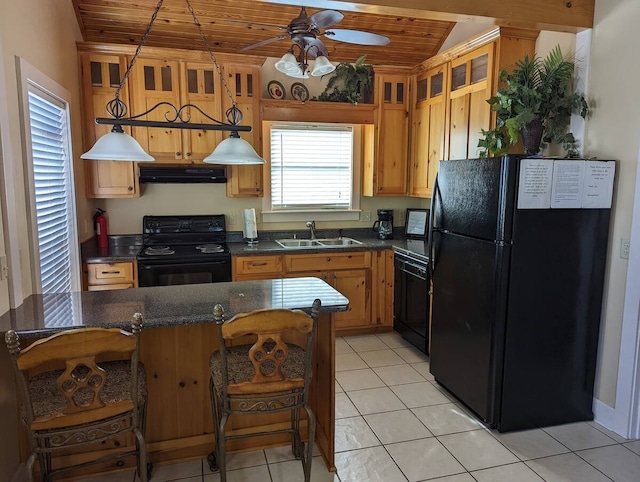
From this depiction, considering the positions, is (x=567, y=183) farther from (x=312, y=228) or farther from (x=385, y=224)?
(x=312, y=228)

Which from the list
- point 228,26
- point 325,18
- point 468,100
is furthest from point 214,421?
point 228,26

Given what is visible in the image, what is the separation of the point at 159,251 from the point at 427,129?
266 cm

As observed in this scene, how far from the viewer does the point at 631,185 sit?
258cm

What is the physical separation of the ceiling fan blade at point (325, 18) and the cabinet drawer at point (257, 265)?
2.11 meters

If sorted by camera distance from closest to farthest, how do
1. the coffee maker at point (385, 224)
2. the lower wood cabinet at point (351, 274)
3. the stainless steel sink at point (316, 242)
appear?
the lower wood cabinet at point (351, 274) → the stainless steel sink at point (316, 242) → the coffee maker at point (385, 224)

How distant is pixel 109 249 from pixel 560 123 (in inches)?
144

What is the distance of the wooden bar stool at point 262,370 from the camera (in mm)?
1799

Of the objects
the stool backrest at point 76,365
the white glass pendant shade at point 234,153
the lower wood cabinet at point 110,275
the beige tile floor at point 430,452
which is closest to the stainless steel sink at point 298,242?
the lower wood cabinet at point 110,275

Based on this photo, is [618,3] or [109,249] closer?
[618,3]

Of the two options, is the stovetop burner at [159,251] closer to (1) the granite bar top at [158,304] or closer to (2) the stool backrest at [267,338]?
(1) the granite bar top at [158,304]

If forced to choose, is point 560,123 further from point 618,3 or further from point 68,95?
point 68,95

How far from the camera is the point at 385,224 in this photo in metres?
4.70

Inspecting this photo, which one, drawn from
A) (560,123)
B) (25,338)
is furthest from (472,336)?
(25,338)

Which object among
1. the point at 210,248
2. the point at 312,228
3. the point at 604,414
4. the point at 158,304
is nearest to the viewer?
the point at 158,304
